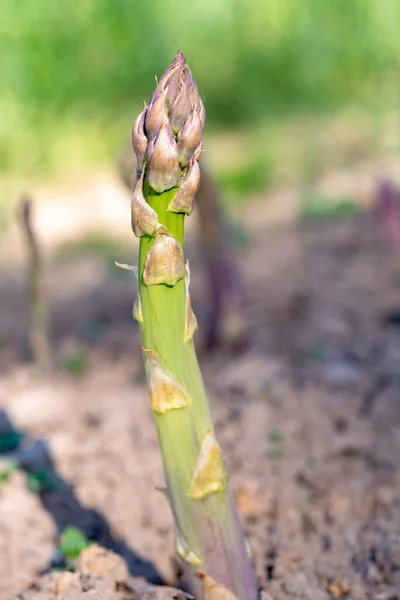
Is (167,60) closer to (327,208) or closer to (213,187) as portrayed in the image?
(327,208)

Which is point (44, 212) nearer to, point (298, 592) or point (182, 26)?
point (182, 26)

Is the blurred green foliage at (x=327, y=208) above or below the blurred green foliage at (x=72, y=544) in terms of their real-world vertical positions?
above

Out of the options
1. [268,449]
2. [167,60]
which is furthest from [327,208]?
[268,449]

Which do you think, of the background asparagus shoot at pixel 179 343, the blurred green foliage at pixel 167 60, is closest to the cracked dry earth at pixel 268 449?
the background asparagus shoot at pixel 179 343

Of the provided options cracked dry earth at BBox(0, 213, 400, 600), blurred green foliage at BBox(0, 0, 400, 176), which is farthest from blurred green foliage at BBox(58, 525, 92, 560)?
blurred green foliage at BBox(0, 0, 400, 176)

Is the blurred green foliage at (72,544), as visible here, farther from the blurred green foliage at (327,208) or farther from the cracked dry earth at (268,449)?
the blurred green foliage at (327,208)

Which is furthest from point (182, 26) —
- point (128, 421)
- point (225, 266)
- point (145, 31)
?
point (128, 421)
